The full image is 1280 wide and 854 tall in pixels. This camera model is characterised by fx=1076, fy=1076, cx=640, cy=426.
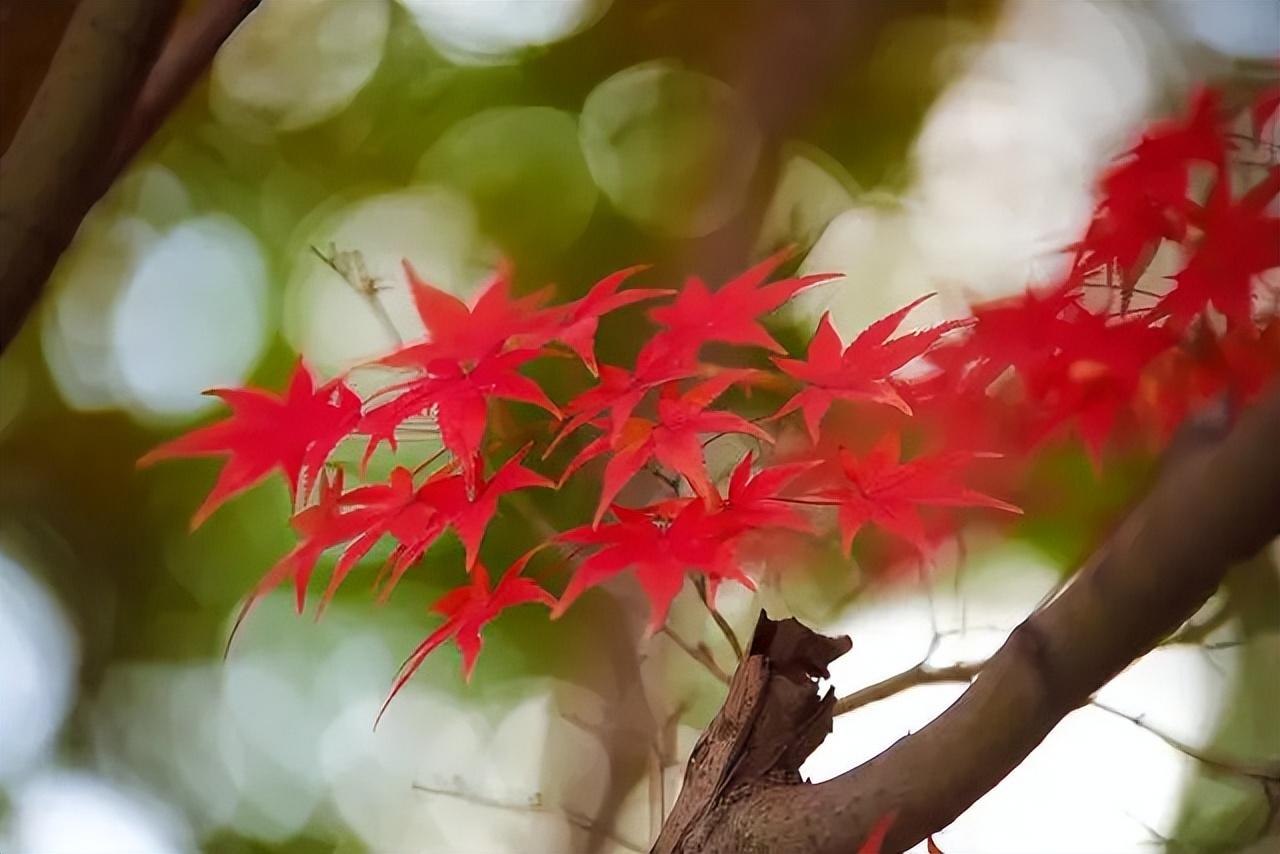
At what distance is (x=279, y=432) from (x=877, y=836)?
0.44 meters

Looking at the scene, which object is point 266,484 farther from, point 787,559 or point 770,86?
point 770,86

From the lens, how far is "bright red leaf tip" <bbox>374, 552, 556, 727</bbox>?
0.68 meters

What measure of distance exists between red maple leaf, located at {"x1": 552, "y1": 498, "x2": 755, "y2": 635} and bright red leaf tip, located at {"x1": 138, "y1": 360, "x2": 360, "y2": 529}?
0.17 m

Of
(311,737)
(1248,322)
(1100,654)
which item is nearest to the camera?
(1100,654)

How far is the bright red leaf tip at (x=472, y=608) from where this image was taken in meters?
0.68

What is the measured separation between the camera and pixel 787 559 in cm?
64

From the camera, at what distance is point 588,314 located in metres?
0.68

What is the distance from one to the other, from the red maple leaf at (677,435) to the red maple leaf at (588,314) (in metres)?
0.05

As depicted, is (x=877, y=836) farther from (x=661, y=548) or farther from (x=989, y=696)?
(x=661, y=548)

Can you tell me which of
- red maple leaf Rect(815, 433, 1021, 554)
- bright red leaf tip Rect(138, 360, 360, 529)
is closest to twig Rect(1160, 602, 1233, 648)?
red maple leaf Rect(815, 433, 1021, 554)

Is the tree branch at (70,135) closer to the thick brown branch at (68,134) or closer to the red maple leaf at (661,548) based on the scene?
the thick brown branch at (68,134)

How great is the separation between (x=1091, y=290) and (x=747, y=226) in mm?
227

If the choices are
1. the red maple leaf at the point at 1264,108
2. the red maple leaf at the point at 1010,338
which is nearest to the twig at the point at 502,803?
the red maple leaf at the point at 1010,338

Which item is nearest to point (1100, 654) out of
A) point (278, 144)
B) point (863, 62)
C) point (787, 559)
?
point (787, 559)
